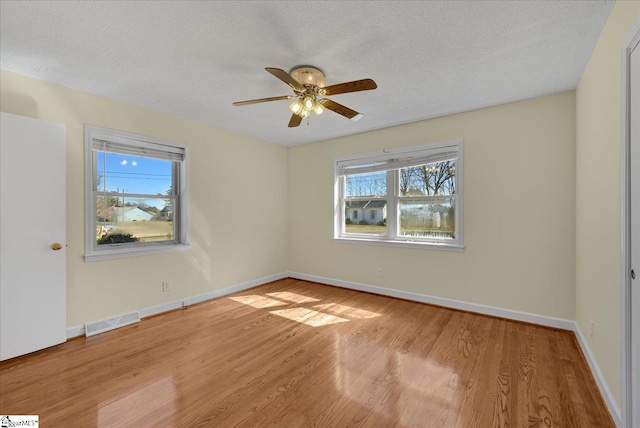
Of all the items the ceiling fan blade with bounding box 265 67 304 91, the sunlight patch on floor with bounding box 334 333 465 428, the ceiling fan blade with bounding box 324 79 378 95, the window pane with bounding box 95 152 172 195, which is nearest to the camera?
the sunlight patch on floor with bounding box 334 333 465 428

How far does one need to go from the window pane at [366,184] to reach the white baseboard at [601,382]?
2.65m

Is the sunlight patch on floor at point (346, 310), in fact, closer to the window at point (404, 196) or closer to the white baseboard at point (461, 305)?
the white baseboard at point (461, 305)

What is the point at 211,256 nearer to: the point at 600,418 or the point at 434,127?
the point at 434,127

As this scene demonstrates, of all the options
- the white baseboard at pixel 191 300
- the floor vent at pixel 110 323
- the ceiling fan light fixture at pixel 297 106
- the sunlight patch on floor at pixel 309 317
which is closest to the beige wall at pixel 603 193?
the ceiling fan light fixture at pixel 297 106

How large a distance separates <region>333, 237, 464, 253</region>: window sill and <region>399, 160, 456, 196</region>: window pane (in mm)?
696

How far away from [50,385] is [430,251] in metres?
3.91

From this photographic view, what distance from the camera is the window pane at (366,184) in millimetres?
4219

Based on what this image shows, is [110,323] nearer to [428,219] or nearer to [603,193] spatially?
[428,219]

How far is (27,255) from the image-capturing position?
240cm

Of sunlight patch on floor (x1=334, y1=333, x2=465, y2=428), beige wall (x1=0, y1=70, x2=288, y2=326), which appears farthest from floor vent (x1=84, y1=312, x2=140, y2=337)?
sunlight patch on floor (x1=334, y1=333, x2=465, y2=428)

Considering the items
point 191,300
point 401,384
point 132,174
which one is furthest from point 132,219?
point 401,384

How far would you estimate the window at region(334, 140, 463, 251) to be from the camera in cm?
358

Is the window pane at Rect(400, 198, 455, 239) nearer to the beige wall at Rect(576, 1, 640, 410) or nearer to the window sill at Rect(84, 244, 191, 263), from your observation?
the beige wall at Rect(576, 1, 640, 410)

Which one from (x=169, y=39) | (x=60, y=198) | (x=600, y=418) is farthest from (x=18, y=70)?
(x=600, y=418)
